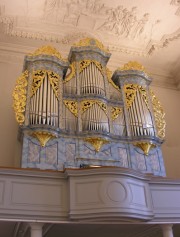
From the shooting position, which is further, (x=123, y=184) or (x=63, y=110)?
(x=63, y=110)

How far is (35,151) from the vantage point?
6969 mm

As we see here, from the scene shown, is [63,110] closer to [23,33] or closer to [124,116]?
[124,116]

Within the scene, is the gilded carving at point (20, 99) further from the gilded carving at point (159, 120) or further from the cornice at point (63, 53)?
the gilded carving at point (159, 120)

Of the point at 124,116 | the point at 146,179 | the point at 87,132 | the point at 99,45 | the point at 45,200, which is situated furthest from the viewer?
the point at 99,45

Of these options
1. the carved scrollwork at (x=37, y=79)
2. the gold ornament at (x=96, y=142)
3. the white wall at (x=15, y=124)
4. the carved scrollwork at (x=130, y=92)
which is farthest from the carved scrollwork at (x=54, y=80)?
the carved scrollwork at (x=130, y=92)

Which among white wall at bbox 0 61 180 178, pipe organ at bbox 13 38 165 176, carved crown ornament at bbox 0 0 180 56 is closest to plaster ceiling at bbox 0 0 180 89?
carved crown ornament at bbox 0 0 180 56

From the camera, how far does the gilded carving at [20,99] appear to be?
724cm

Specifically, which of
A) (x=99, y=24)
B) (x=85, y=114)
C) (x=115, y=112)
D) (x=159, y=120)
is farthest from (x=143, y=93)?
(x=99, y=24)

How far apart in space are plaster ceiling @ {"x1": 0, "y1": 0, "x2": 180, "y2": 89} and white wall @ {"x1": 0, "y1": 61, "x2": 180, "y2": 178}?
60 centimetres

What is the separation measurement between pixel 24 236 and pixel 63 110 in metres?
2.83

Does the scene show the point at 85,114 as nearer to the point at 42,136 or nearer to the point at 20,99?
the point at 42,136

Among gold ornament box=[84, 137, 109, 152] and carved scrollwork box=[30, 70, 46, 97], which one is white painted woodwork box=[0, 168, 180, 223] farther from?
carved scrollwork box=[30, 70, 46, 97]

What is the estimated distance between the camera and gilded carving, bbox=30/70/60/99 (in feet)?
25.6

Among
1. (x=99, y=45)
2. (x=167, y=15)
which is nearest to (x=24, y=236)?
(x=99, y=45)
